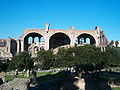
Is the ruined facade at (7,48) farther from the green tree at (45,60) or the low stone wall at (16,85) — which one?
the low stone wall at (16,85)

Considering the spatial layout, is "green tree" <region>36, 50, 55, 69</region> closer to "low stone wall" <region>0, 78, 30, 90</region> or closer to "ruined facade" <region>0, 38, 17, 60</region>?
"ruined facade" <region>0, 38, 17, 60</region>

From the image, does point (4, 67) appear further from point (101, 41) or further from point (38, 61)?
point (101, 41)

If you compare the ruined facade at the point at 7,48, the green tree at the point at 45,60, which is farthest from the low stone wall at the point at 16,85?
the ruined facade at the point at 7,48

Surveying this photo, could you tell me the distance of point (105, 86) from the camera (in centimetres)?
2162

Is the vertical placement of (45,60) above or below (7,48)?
below

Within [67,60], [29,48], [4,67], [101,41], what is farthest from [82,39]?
[67,60]

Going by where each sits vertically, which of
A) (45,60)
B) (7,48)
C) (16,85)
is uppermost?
(7,48)

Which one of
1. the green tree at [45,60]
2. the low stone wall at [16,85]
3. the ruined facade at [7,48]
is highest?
the ruined facade at [7,48]

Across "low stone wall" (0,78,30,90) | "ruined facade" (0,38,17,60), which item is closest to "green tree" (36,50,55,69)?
"ruined facade" (0,38,17,60)

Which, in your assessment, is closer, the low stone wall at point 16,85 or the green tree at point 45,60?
the low stone wall at point 16,85

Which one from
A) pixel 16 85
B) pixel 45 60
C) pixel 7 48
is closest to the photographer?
pixel 16 85

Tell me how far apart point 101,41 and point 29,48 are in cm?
2450

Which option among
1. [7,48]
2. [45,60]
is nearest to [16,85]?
[45,60]

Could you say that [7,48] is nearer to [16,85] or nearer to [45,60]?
[45,60]
